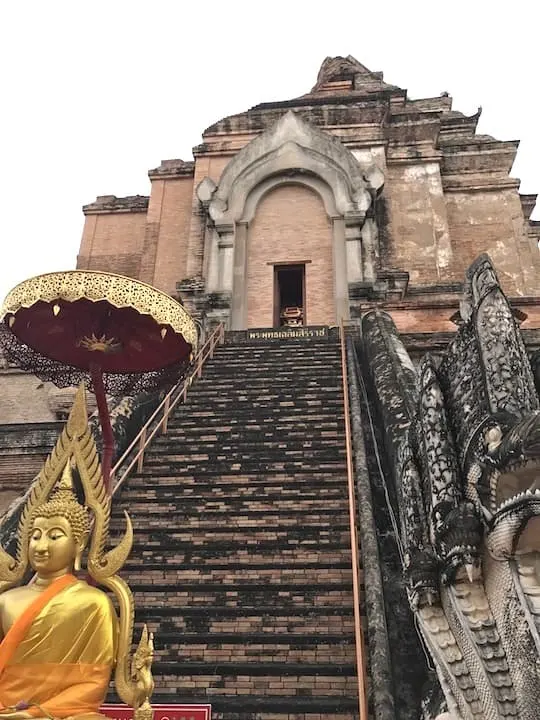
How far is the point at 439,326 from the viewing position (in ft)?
37.0

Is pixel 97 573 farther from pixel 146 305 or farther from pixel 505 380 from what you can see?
pixel 146 305

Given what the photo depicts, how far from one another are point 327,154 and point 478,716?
1487 cm

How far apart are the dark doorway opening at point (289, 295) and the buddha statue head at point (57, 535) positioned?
38.6 ft

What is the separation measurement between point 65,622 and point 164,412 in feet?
19.5

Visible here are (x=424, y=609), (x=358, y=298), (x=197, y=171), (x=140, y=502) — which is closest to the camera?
(x=424, y=609)

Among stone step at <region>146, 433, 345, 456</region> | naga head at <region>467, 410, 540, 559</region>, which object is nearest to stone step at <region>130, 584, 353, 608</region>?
stone step at <region>146, 433, 345, 456</region>

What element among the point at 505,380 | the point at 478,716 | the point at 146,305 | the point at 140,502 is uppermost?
the point at 146,305

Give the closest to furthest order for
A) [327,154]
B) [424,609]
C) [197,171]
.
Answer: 1. [424,609]
2. [327,154]
3. [197,171]

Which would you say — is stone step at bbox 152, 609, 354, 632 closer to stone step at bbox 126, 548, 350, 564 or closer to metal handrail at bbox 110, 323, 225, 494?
stone step at bbox 126, 548, 350, 564

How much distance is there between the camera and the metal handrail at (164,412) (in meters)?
7.77

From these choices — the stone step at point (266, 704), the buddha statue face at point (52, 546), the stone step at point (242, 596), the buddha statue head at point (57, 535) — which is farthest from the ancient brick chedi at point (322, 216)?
the buddha statue face at point (52, 546)

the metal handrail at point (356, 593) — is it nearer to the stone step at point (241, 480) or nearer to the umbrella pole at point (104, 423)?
the stone step at point (241, 480)

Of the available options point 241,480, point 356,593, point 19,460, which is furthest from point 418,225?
point 356,593

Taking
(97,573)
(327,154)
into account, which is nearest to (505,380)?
(97,573)
